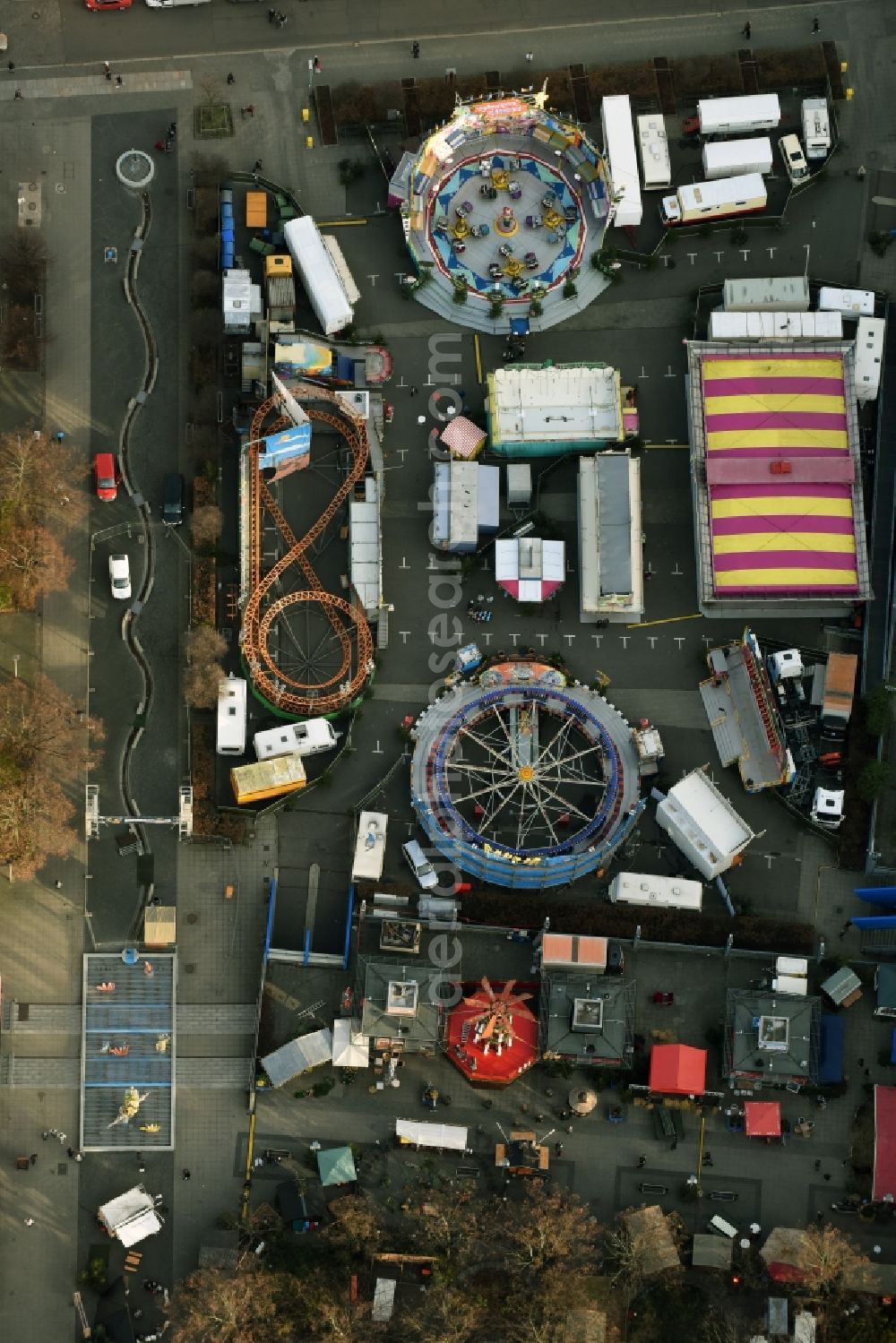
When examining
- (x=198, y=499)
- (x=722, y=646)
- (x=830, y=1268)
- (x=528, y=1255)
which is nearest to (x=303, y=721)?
(x=198, y=499)

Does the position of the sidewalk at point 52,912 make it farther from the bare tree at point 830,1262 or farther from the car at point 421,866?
the bare tree at point 830,1262

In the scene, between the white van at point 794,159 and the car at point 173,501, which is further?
the white van at point 794,159

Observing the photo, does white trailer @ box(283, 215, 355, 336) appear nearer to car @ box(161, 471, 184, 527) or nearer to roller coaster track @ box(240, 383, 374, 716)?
roller coaster track @ box(240, 383, 374, 716)

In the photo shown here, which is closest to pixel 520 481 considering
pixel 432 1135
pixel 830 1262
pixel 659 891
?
pixel 659 891

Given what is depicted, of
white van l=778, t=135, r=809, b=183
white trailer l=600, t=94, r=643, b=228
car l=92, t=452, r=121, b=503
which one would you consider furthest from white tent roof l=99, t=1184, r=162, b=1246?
white van l=778, t=135, r=809, b=183

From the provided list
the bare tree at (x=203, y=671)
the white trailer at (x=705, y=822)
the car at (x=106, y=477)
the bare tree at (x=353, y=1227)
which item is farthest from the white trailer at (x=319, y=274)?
the bare tree at (x=353, y=1227)
